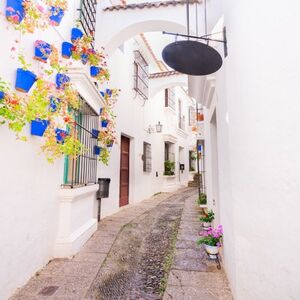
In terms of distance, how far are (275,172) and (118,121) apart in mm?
5962

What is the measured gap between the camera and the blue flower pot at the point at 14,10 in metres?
2.28

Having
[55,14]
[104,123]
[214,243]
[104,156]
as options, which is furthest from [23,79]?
[214,243]

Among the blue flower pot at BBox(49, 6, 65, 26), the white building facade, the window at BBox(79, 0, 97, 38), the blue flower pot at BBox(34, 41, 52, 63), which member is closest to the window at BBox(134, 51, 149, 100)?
the white building facade

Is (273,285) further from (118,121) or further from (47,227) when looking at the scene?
(118,121)

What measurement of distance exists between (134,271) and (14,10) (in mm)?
3486

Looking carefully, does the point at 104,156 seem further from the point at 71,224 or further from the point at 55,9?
the point at 55,9

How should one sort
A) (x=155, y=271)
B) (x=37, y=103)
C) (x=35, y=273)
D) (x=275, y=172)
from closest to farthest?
1. (x=275, y=172)
2. (x=37, y=103)
3. (x=35, y=273)
4. (x=155, y=271)

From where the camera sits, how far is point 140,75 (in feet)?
30.8

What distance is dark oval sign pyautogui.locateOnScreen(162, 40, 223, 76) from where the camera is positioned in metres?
2.58

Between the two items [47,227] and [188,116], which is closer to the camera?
[47,227]

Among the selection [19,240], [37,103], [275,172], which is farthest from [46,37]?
[275,172]

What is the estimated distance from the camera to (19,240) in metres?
2.63

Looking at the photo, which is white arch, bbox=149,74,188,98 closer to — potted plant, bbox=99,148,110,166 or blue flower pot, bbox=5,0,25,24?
potted plant, bbox=99,148,110,166

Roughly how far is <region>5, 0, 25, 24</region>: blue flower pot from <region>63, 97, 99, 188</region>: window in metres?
1.87
